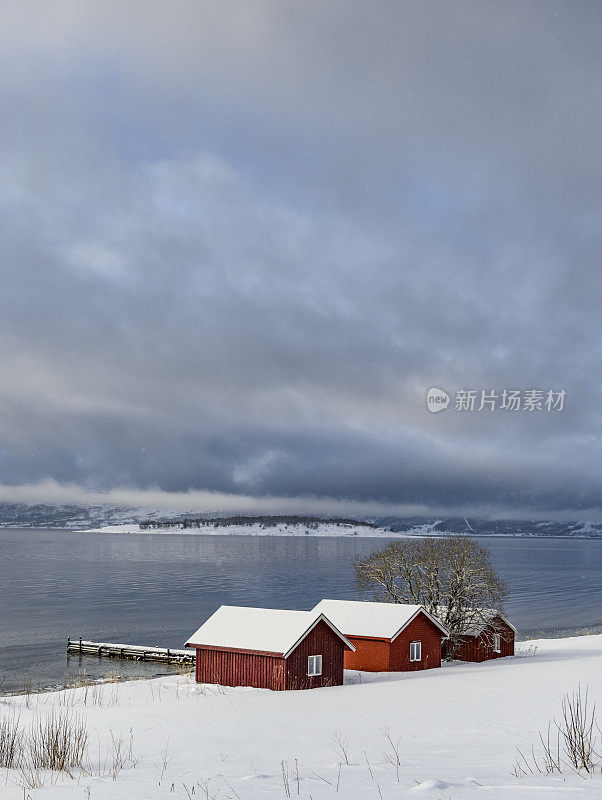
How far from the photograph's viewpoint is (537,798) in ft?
30.5

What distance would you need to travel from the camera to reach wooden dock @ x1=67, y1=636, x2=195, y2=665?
63.1m

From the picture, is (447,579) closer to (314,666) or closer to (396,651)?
(396,651)

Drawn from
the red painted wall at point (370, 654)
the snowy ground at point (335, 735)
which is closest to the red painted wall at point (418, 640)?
the red painted wall at point (370, 654)

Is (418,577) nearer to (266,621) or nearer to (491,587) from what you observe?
(491,587)

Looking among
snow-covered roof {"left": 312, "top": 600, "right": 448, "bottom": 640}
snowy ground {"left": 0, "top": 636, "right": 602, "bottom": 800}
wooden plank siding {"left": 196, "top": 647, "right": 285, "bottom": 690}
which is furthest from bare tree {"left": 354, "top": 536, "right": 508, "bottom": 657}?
wooden plank siding {"left": 196, "top": 647, "right": 285, "bottom": 690}

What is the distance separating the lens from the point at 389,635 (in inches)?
1896

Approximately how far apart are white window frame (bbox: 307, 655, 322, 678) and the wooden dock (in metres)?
23.2

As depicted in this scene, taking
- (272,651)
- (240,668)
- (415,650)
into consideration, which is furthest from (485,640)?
(240,668)

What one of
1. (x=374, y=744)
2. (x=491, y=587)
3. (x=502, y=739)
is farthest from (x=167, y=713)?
(x=491, y=587)

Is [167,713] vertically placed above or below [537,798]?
below

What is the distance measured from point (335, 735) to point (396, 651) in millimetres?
27918

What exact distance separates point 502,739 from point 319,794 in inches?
459

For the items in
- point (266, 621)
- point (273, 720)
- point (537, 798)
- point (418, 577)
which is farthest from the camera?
point (418, 577)

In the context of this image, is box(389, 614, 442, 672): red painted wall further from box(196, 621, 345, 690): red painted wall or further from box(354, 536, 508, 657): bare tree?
box(196, 621, 345, 690): red painted wall
